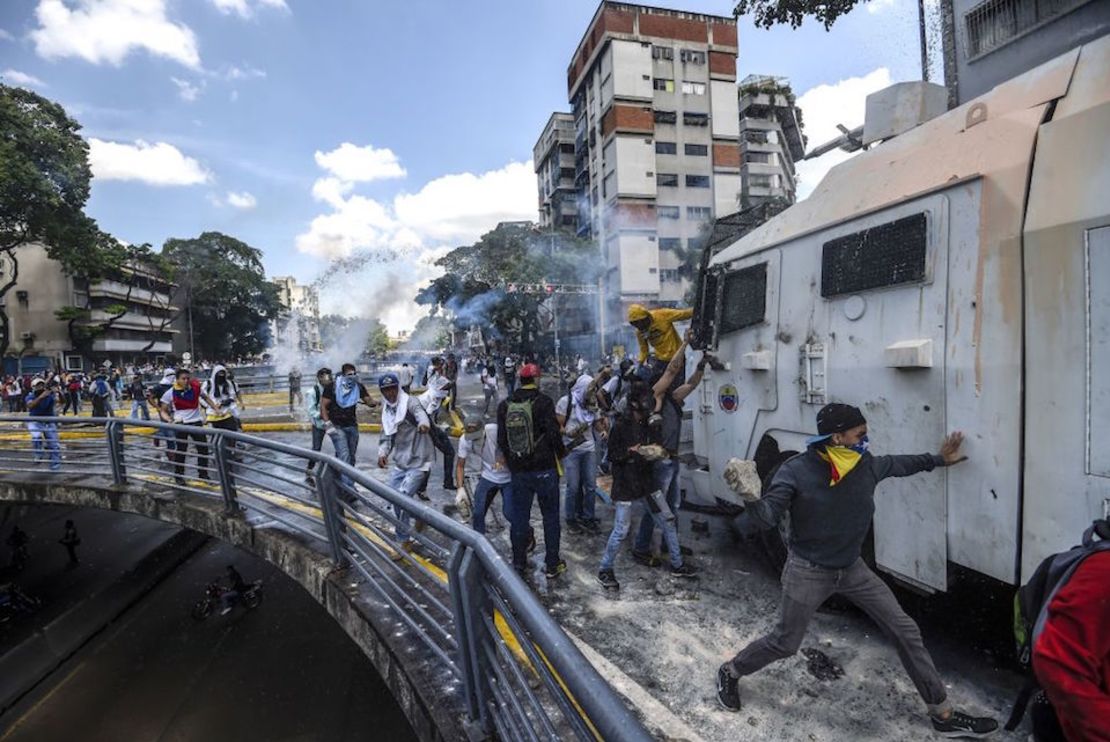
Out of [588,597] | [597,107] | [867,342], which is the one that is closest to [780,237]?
[867,342]

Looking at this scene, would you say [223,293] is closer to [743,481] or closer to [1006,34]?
[1006,34]

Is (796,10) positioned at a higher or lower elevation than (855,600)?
higher

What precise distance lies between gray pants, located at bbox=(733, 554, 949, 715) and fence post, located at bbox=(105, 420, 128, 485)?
21.8 feet

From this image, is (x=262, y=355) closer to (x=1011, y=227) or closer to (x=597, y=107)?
(x=597, y=107)

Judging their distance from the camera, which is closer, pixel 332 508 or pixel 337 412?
pixel 332 508

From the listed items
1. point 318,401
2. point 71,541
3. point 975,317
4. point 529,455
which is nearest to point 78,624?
point 71,541

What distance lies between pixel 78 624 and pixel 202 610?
1.79m

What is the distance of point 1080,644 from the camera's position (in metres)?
1.53

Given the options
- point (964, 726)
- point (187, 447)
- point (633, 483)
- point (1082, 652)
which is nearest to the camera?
point (1082, 652)

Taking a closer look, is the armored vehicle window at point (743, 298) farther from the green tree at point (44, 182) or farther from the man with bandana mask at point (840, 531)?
the green tree at point (44, 182)

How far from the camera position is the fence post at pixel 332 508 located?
12.5 feet

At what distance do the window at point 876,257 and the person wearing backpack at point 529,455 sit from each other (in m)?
2.09

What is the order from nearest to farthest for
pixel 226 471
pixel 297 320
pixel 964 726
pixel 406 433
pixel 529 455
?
pixel 964 726 → pixel 529 455 → pixel 226 471 → pixel 406 433 → pixel 297 320

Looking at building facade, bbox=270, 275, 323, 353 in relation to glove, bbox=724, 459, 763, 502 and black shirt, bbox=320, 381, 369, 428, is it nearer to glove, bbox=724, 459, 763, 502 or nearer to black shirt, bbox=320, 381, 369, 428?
black shirt, bbox=320, 381, 369, 428
